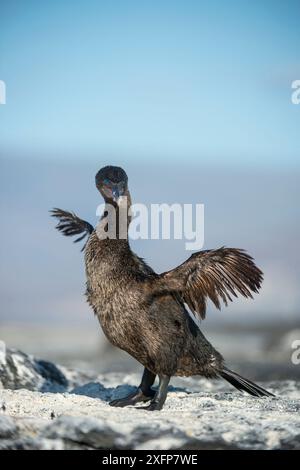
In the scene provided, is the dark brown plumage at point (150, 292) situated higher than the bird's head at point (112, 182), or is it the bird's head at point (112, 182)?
the bird's head at point (112, 182)

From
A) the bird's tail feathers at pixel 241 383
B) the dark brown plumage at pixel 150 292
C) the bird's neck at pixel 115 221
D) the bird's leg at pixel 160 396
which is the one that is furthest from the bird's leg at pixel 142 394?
the bird's neck at pixel 115 221

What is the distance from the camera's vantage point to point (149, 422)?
24.2ft

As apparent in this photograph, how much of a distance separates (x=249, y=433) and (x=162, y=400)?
1679mm

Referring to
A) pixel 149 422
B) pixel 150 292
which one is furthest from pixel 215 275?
pixel 149 422

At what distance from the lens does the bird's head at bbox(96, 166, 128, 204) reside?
9156 mm

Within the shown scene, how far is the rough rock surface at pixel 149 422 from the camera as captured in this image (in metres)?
7.05

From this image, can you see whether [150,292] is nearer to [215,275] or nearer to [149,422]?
[215,275]

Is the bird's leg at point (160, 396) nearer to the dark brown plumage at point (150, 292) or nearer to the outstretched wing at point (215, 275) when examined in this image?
the dark brown plumage at point (150, 292)

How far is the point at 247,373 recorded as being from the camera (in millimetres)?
13984

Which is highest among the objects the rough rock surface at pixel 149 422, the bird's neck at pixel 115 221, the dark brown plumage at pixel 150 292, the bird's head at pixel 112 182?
the bird's head at pixel 112 182

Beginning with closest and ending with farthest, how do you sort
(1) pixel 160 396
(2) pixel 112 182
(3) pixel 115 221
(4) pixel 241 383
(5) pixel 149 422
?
(5) pixel 149 422
(1) pixel 160 396
(2) pixel 112 182
(3) pixel 115 221
(4) pixel 241 383

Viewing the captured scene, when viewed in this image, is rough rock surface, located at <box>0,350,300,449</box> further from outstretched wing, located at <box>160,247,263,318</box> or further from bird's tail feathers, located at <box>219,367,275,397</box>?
outstretched wing, located at <box>160,247,263,318</box>

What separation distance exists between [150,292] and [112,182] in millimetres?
1123
